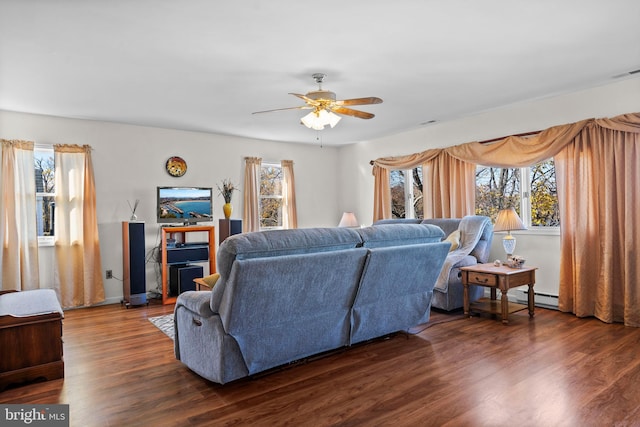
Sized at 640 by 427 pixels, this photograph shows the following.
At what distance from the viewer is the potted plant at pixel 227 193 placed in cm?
581

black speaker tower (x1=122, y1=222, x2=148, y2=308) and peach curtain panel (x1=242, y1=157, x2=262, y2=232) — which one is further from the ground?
peach curtain panel (x1=242, y1=157, x2=262, y2=232)

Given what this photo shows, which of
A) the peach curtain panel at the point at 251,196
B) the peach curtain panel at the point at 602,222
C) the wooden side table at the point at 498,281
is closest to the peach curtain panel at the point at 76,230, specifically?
the peach curtain panel at the point at 251,196

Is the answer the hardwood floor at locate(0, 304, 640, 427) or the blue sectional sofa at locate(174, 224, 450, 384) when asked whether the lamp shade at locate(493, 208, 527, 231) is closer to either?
the hardwood floor at locate(0, 304, 640, 427)

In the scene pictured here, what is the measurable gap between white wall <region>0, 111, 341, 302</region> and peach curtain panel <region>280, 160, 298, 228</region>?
0.36m

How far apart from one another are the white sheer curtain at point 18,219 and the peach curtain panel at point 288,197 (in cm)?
351

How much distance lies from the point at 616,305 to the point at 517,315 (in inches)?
35.0

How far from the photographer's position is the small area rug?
3.82 metres

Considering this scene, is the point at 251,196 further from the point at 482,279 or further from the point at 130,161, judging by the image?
the point at 482,279

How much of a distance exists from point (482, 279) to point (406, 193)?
2575 mm

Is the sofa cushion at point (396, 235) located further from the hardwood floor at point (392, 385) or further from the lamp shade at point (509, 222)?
the lamp shade at point (509, 222)

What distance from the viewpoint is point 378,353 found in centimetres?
311

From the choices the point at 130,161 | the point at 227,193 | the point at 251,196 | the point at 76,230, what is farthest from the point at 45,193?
the point at 251,196

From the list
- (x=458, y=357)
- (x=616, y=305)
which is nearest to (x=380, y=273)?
(x=458, y=357)

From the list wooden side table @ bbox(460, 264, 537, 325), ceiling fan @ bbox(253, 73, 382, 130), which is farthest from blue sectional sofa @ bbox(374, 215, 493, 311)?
ceiling fan @ bbox(253, 73, 382, 130)
